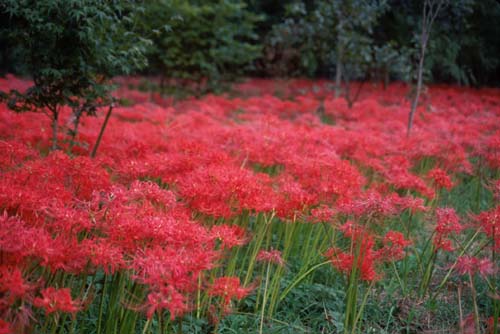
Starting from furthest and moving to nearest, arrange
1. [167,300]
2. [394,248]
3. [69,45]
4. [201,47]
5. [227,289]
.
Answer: [201,47], [69,45], [394,248], [227,289], [167,300]

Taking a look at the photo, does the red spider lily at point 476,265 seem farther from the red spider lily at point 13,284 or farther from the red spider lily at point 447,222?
the red spider lily at point 13,284

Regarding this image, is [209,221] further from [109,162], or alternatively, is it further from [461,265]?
[461,265]

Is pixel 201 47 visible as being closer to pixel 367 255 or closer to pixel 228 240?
pixel 367 255

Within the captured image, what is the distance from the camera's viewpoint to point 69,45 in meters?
4.54

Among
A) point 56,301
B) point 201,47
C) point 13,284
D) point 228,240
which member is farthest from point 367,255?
point 201,47

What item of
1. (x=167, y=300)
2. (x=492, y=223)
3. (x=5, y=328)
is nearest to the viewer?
(x=5, y=328)

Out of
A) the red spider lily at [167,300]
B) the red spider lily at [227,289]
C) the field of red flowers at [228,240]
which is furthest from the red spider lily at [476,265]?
the red spider lily at [167,300]

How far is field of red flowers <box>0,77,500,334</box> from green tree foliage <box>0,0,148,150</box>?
21.1 inches

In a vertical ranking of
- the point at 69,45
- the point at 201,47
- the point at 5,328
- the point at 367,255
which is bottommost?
the point at 367,255

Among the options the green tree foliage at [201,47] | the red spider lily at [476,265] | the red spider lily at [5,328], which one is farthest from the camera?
the green tree foliage at [201,47]

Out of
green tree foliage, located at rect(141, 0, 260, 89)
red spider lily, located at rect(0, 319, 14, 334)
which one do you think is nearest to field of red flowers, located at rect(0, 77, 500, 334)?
red spider lily, located at rect(0, 319, 14, 334)

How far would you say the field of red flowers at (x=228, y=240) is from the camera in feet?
6.59

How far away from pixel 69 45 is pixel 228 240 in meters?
3.10

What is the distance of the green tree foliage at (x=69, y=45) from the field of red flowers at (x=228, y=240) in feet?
1.76
